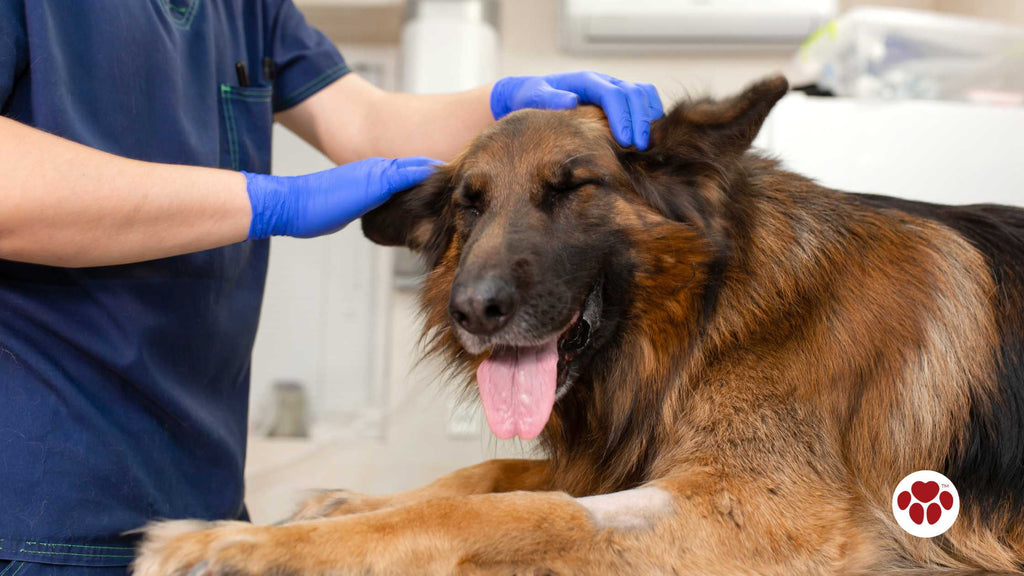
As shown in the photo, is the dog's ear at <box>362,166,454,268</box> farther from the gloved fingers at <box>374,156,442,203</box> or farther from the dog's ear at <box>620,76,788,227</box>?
the dog's ear at <box>620,76,788,227</box>

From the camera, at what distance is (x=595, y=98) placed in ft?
5.25

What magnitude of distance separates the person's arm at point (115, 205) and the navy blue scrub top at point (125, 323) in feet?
0.61

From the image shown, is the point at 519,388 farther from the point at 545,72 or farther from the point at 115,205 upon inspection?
the point at 545,72

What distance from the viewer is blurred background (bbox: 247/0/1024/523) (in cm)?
244

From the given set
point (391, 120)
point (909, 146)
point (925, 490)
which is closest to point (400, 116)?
point (391, 120)

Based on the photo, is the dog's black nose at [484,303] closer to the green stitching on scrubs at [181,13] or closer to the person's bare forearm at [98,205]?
the person's bare forearm at [98,205]

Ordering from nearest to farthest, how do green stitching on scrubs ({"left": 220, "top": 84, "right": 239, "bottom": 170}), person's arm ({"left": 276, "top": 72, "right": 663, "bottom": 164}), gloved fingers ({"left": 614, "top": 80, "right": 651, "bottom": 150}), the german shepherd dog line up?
the german shepherd dog → gloved fingers ({"left": 614, "top": 80, "right": 651, "bottom": 150}) → green stitching on scrubs ({"left": 220, "top": 84, "right": 239, "bottom": 170}) → person's arm ({"left": 276, "top": 72, "right": 663, "bottom": 164})

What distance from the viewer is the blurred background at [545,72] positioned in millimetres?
2438

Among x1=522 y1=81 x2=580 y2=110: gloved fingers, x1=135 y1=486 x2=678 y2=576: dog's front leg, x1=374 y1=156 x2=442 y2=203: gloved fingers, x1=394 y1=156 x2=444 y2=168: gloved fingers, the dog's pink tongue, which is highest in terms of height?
x1=522 y1=81 x2=580 y2=110: gloved fingers

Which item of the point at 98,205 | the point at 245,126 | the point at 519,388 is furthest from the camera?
the point at 245,126

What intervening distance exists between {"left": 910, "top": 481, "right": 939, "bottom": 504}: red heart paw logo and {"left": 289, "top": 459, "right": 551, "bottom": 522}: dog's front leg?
67 cm

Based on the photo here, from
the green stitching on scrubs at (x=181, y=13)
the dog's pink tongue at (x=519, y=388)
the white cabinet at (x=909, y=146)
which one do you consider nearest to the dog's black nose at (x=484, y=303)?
the dog's pink tongue at (x=519, y=388)

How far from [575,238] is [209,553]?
2.57 ft

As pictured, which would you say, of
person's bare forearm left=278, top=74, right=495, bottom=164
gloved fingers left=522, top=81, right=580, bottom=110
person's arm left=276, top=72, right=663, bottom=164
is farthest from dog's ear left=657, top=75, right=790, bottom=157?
person's bare forearm left=278, top=74, right=495, bottom=164
